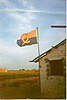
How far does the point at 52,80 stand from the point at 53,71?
1.13ft

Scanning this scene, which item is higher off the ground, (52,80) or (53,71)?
(53,71)

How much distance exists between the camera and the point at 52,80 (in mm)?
6266

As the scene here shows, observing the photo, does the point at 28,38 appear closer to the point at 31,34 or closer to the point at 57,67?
the point at 31,34

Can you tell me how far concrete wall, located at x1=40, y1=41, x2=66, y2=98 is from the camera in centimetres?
593

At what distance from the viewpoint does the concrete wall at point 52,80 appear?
5930 mm

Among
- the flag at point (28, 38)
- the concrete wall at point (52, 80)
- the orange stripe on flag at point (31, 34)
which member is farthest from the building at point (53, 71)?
the orange stripe on flag at point (31, 34)

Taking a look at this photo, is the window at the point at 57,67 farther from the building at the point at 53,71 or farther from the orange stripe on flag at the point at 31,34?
the orange stripe on flag at the point at 31,34

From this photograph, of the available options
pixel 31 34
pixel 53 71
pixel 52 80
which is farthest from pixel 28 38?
pixel 52 80

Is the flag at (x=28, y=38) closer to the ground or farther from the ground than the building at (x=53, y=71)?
farther from the ground

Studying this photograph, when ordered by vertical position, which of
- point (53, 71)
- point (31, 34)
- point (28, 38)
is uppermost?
point (31, 34)

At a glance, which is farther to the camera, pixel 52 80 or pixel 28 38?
pixel 28 38

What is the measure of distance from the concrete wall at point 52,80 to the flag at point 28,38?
112 cm

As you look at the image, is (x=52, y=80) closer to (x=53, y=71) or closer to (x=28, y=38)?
(x=53, y=71)

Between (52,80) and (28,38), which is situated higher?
(28,38)
